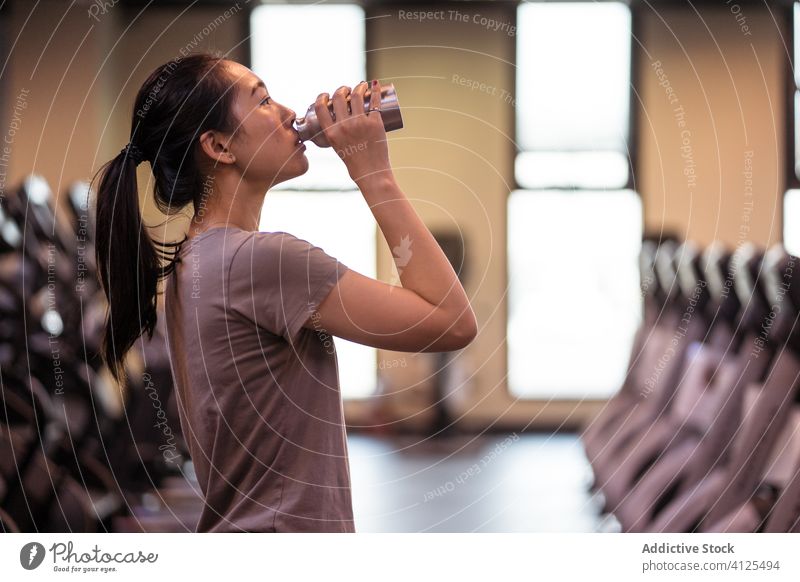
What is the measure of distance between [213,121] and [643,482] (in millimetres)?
1684

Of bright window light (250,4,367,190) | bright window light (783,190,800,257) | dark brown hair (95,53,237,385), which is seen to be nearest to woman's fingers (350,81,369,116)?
dark brown hair (95,53,237,385)

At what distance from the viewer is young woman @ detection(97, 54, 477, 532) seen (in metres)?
0.84

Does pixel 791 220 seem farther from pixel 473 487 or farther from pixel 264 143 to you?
pixel 264 143

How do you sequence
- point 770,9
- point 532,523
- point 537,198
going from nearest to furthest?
1. point 770,9
2. point 532,523
3. point 537,198

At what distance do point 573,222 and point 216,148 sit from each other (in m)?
3.00

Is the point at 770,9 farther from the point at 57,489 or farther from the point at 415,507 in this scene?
the point at 415,507

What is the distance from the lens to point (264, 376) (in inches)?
34.5

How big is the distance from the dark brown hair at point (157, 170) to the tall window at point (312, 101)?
0.49 m

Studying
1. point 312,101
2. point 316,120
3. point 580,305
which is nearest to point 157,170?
point 316,120

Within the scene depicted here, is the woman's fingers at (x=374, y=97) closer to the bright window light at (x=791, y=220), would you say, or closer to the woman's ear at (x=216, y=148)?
the woman's ear at (x=216, y=148)

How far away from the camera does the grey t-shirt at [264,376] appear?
0.84 meters
